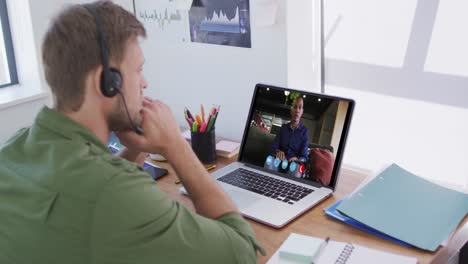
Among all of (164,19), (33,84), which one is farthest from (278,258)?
(33,84)

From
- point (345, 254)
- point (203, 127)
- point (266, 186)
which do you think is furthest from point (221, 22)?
point (345, 254)

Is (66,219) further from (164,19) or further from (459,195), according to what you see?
(164,19)

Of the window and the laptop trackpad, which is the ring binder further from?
the window

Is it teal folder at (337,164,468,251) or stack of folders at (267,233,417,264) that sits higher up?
teal folder at (337,164,468,251)

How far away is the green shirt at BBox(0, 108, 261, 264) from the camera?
0.84m

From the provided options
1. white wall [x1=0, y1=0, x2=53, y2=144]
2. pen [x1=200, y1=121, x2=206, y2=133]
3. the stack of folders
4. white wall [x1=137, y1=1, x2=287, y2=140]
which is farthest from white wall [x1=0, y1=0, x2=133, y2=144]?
the stack of folders

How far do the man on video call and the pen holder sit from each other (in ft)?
0.74

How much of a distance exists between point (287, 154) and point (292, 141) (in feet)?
0.14

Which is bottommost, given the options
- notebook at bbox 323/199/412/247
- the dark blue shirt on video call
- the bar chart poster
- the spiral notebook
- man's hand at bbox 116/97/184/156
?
the spiral notebook

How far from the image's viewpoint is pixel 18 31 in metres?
2.14

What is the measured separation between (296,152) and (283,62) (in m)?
0.32

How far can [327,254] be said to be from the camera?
1086 millimetres

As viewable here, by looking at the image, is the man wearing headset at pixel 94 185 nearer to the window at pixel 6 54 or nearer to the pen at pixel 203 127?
the pen at pixel 203 127

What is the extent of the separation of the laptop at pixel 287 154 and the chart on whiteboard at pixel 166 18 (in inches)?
18.0
